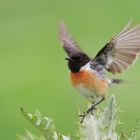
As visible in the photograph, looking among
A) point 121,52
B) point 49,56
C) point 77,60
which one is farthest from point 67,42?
point 49,56

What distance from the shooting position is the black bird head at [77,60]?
11.5 feet

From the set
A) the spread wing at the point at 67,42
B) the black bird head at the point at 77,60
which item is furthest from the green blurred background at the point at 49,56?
the black bird head at the point at 77,60

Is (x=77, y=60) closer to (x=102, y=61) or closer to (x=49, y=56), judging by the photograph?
(x=102, y=61)

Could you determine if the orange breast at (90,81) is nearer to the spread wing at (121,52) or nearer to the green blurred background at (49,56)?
the spread wing at (121,52)

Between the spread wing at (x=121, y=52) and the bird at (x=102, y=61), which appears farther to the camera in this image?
the spread wing at (x=121, y=52)

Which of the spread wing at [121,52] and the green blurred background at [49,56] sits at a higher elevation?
the spread wing at [121,52]

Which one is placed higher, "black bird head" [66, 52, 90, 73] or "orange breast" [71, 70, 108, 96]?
"black bird head" [66, 52, 90, 73]

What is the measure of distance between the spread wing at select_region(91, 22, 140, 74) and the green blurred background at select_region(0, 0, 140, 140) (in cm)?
404

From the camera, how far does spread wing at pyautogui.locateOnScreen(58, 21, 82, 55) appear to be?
3713 millimetres

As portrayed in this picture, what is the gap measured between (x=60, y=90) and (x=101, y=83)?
22.0 ft

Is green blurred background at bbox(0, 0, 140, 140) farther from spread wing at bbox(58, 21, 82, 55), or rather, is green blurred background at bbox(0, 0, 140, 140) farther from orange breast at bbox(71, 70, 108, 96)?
orange breast at bbox(71, 70, 108, 96)

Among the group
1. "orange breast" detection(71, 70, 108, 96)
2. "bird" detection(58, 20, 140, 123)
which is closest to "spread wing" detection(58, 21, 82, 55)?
"bird" detection(58, 20, 140, 123)

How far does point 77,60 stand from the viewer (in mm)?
3543

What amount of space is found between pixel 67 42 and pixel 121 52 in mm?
250
